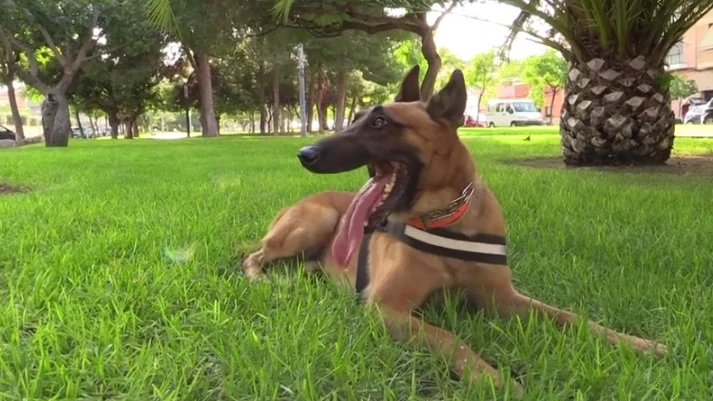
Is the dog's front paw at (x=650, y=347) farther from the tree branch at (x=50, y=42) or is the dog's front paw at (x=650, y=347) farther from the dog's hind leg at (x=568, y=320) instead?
the tree branch at (x=50, y=42)

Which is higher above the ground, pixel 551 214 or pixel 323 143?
pixel 323 143

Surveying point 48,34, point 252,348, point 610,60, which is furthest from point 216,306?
point 48,34

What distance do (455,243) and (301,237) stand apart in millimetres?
1166

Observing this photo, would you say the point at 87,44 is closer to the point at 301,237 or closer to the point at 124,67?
the point at 124,67

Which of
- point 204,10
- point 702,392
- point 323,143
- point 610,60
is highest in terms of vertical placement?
point 204,10

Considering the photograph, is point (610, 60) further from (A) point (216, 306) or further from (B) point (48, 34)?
(B) point (48, 34)

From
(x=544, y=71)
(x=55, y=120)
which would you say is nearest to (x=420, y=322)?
(x=55, y=120)

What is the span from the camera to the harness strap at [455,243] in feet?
8.38

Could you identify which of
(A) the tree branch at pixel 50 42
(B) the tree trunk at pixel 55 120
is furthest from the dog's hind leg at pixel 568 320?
(A) the tree branch at pixel 50 42

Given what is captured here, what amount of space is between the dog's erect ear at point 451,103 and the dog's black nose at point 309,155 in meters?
0.51

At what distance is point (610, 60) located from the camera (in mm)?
8875

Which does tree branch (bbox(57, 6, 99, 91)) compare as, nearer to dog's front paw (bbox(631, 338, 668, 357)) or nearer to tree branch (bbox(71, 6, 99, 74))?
tree branch (bbox(71, 6, 99, 74))

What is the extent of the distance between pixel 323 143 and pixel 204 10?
892 centimetres

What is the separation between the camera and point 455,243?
2559mm
